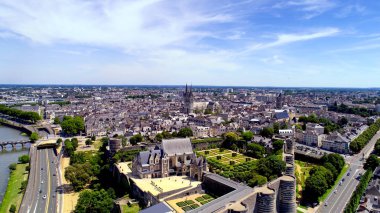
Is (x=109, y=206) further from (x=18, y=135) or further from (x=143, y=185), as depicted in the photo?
(x=18, y=135)

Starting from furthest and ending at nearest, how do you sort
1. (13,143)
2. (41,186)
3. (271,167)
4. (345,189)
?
(13,143)
(271,167)
(41,186)
(345,189)

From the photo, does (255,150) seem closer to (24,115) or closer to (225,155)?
(225,155)

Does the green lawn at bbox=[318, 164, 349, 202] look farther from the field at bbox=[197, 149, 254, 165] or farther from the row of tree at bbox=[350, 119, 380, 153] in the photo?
the field at bbox=[197, 149, 254, 165]

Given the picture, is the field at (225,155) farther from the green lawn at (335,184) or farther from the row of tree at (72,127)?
the row of tree at (72,127)

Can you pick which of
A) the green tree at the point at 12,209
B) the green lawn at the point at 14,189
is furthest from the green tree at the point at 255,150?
the green tree at the point at 12,209

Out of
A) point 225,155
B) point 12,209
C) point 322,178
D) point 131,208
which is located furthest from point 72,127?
point 322,178
